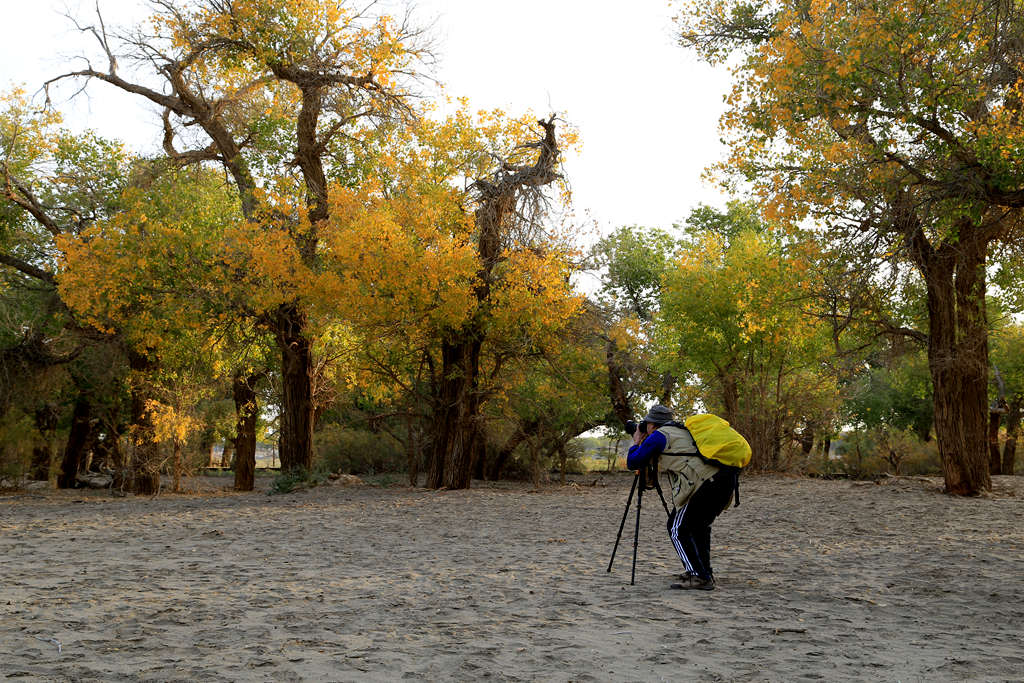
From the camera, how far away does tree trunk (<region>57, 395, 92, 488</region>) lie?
28.0 m

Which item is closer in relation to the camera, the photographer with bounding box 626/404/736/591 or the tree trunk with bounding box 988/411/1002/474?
the photographer with bounding box 626/404/736/591

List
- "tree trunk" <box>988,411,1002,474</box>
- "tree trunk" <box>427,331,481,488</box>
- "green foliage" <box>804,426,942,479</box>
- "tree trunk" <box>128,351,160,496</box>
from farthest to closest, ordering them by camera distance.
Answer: "green foliage" <box>804,426,942,479</box> → "tree trunk" <box>988,411,1002,474</box> → "tree trunk" <box>128,351,160,496</box> → "tree trunk" <box>427,331,481,488</box>

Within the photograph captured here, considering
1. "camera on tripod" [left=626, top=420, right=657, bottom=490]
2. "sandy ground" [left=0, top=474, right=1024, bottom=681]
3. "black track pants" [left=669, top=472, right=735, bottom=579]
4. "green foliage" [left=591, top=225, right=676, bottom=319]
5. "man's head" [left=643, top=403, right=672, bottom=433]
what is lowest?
"sandy ground" [left=0, top=474, right=1024, bottom=681]

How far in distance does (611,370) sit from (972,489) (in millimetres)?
10185

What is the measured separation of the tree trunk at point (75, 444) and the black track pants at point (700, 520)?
1011 inches

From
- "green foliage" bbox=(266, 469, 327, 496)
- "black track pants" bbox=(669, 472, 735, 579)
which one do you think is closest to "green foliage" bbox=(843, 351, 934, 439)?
"green foliage" bbox=(266, 469, 327, 496)

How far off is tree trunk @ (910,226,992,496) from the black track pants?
33.7ft

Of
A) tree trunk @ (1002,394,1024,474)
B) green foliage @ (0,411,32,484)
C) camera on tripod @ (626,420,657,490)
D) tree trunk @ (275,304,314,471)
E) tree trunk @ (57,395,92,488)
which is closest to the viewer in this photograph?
camera on tripod @ (626,420,657,490)

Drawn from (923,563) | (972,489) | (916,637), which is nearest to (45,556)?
(916,637)

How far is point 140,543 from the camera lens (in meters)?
10.0

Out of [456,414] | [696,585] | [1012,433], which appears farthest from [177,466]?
[1012,433]

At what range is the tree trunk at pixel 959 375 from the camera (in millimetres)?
15562

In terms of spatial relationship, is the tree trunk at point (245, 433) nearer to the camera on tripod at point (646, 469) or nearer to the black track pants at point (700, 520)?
the camera on tripod at point (646, 469)

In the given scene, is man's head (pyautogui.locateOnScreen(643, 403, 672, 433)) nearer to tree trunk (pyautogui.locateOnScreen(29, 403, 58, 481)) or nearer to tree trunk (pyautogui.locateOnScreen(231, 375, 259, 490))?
tree trunk (pyautogui.locateOnScreen(231, 375, 259, 490))
